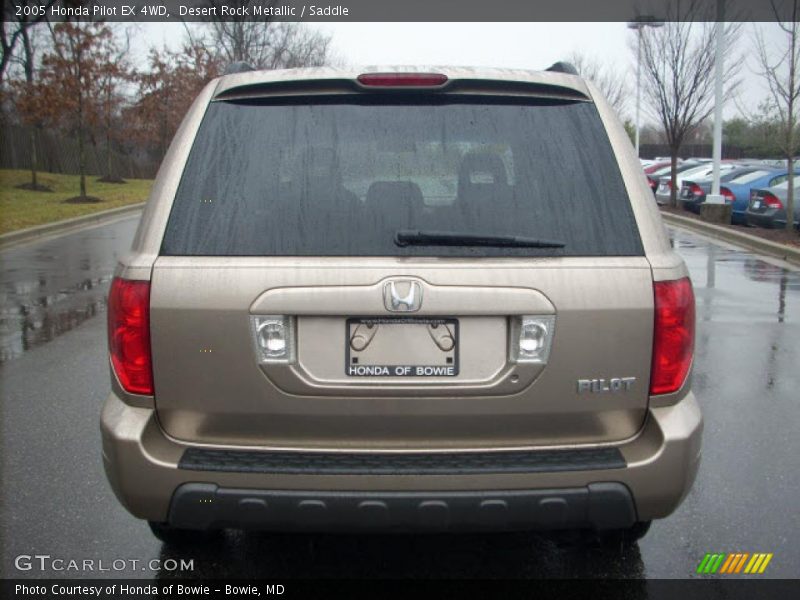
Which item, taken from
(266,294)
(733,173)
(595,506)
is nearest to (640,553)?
(595,506)

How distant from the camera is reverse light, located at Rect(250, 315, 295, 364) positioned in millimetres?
2627

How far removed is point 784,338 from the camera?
7898 millimetres

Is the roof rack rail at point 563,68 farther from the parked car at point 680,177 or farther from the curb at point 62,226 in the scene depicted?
the parked car at point 680,177

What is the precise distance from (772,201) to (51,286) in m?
13.9

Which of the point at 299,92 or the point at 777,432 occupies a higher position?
the point at 299,92

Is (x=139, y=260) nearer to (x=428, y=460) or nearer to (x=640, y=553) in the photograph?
(x=428, y=460)

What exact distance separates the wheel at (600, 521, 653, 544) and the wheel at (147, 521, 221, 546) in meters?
1.62

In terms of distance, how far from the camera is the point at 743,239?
53.1 ft

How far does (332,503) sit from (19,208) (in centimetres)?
2190

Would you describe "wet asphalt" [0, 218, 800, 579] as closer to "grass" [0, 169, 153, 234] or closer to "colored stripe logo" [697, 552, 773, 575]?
"colored stripe logo" [697, 552, 773, 575]

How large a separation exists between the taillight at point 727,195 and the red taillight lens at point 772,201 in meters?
2.62

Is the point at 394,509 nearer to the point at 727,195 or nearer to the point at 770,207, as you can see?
the point at 770,207

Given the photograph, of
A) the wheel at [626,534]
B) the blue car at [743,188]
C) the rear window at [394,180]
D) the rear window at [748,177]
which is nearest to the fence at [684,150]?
the rear window at [748,177]

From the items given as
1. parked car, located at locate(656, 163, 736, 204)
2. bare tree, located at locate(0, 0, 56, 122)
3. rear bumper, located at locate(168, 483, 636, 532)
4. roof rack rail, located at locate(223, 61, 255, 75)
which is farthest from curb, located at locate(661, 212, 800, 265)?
bare tree, located at locate(0, 0, 56, 122)
